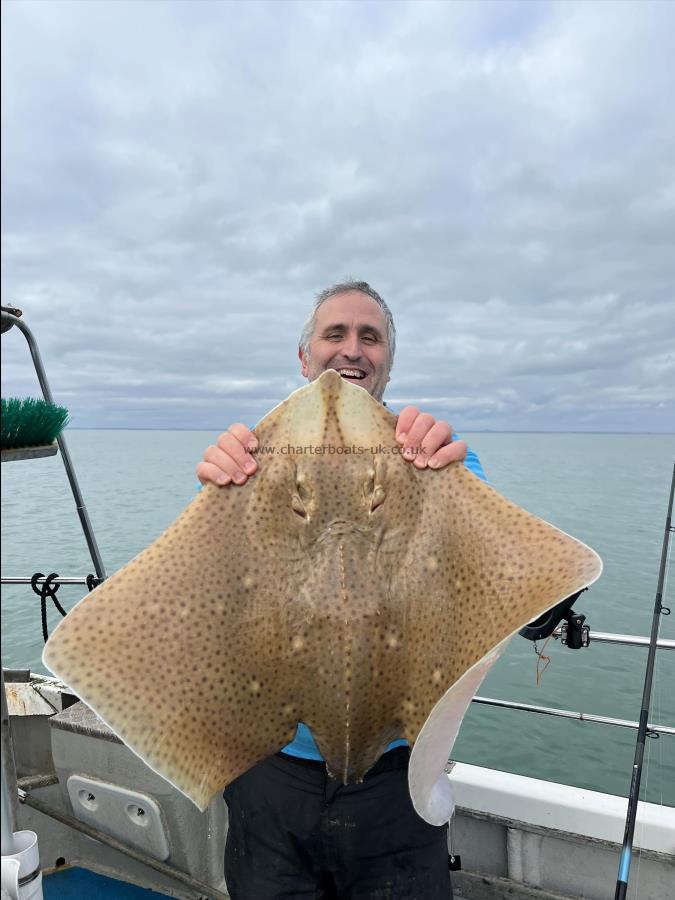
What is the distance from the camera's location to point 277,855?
2191mm

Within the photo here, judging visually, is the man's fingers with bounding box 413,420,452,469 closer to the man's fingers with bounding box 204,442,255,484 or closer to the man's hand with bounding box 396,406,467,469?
the man's hand with bounding box 396,406,467,469

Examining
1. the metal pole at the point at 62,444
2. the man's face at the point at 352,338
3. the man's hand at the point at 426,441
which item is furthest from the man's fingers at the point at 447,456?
the metal pole at the point at 62,444

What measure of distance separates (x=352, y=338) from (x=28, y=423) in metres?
1.57

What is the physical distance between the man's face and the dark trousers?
5.29 feet

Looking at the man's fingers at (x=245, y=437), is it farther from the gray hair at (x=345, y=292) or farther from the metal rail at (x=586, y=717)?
the metal rail at (x=586, y=717)

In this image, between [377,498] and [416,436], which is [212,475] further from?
[416,436]

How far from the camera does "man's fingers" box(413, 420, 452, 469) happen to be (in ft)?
6.07

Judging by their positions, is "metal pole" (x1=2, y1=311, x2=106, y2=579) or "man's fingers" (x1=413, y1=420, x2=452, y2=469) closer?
"man's fingers" (x1=413, y1=420, x2=452, y2=469)

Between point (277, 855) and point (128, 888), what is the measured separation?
2.22 metres

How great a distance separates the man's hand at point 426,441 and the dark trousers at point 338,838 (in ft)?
3.76

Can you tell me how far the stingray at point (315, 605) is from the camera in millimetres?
1627

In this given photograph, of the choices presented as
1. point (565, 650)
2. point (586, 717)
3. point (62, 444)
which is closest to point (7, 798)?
point (62, 444)

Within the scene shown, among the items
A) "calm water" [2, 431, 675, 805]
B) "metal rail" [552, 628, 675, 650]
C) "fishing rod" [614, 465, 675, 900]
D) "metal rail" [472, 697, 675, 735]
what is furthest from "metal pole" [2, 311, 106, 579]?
"fishing rod" [614, 465, 675, 900]

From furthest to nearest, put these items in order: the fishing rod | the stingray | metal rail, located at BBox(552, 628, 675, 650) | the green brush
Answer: metal rail, located at BBox(552, 628, 675, 650)
the fishing rod
the stingray
the green brush
